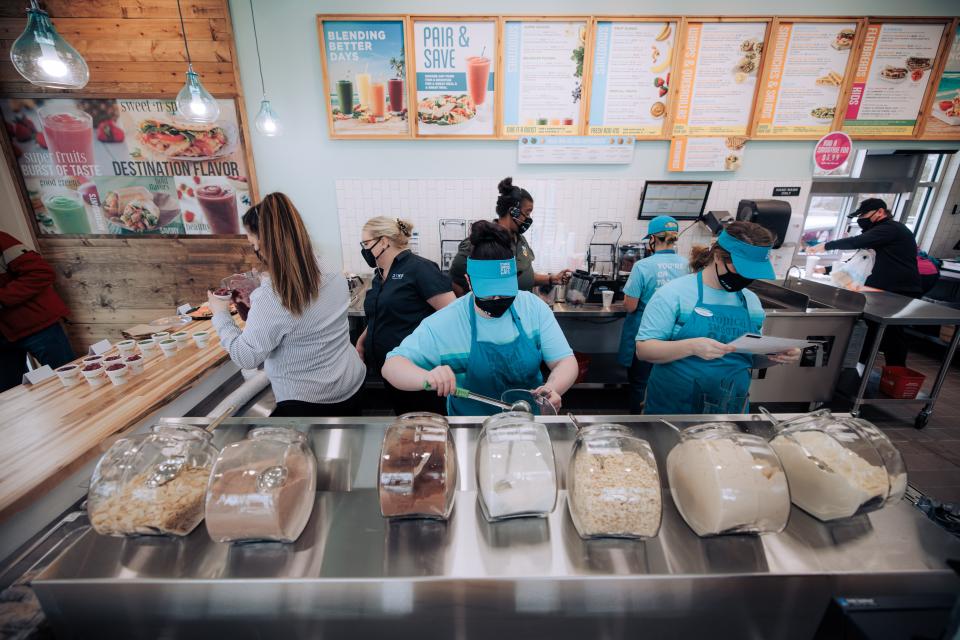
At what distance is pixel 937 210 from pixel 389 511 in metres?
6.95

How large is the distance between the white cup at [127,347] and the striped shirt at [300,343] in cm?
97

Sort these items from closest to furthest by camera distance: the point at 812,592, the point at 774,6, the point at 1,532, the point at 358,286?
the point at 812,592 < the point at 1,532 < the point at 774,6 < the point at 358,286

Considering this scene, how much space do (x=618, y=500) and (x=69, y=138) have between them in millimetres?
5717

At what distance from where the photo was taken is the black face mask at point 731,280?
167 centimetres

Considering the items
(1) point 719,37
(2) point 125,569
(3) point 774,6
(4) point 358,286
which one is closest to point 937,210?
(3) point 774,6

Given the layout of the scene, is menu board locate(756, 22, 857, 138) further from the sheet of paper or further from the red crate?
the sheet of paper

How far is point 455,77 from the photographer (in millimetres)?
3639

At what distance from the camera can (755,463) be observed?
2.68ft

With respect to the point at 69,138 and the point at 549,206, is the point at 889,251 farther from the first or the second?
the point at 69,138

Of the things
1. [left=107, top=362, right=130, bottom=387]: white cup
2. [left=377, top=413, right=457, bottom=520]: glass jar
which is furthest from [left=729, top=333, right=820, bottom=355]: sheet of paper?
[left=107, top=362, right=130, bottom=387]: white cup

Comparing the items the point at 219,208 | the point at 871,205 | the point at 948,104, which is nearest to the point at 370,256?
the point at 219,208

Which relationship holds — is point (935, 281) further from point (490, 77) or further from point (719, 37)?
point (490, 77)

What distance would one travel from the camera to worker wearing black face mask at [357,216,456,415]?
214 cm

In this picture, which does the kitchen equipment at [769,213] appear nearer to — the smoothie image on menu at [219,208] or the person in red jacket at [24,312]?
the smoothie image on menu at [219,208]
